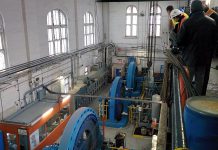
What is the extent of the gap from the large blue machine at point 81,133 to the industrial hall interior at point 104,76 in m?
0.02

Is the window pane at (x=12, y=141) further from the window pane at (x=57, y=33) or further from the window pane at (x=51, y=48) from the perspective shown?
the window pane at (x=57, y=33)

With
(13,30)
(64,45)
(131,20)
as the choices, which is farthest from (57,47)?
(131,20)

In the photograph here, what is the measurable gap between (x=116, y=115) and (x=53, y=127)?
331cm

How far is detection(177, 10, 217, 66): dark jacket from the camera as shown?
350cm

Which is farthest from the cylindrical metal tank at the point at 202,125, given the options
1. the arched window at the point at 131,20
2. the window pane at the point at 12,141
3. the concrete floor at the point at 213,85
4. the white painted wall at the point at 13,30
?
the arched window at the point at 131,20

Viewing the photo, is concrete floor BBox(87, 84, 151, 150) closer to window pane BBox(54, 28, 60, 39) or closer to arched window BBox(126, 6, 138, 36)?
window pane BBox(54, 28, 60, 39)

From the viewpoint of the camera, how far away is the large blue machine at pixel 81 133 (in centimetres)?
470

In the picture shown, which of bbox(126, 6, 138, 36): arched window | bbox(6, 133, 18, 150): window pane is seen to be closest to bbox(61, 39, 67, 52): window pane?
bbox(6, 133, 18, 150): window pane

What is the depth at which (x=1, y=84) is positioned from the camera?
26.4 feet

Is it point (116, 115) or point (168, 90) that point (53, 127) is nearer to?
point (116, 115)

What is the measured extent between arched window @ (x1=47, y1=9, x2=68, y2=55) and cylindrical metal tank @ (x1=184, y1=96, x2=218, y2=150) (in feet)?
34.0

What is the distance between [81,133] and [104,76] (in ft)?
39.7

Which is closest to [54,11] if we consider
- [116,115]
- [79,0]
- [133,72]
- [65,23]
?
[65,23]

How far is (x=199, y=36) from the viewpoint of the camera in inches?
139
